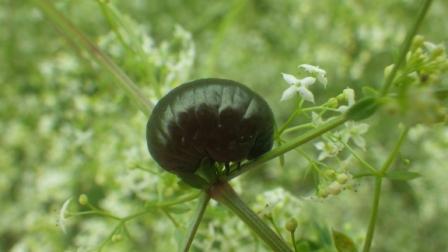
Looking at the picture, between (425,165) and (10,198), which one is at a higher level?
(10,198)

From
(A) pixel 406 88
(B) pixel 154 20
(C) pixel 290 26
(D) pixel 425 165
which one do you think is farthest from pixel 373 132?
(A) pixel 406 88

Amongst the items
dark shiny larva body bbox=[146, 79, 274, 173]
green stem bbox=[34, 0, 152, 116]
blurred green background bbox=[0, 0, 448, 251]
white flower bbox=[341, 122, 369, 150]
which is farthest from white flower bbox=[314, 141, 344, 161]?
blurred green background bbox=[0, 0, 448, 251]

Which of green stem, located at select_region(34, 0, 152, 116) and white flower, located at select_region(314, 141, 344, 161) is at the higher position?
green stem, located at select_region(34, 0, 152, 116)

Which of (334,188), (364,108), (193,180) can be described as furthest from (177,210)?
(364,108)

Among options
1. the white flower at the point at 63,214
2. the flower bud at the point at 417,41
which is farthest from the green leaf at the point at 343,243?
the white flower at the point at 63,214

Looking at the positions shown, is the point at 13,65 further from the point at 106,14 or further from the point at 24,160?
the point at 106,14

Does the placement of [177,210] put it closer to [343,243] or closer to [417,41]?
[343,243]

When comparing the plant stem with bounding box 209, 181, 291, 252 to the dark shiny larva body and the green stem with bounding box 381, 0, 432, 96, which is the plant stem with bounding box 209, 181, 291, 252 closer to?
the dark shiny larva body
